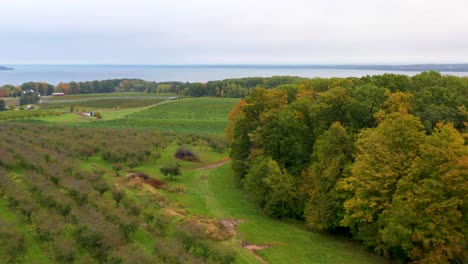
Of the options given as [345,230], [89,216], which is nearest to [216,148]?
[345,230]

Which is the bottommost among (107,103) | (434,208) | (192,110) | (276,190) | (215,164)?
(215,164)

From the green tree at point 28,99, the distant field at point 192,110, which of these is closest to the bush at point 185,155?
the distant field at point 192,110

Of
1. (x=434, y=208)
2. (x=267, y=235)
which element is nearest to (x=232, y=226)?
(x=267, y=235)

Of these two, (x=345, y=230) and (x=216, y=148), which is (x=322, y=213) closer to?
(x=345, y=230)

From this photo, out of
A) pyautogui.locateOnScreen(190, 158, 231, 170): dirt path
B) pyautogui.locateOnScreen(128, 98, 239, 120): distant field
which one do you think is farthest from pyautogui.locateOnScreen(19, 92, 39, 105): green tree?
pyautogui.locateOnScreen(190, 158, 231, 170): dirt path

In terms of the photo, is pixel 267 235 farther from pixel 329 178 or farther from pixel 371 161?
pixel 371 161

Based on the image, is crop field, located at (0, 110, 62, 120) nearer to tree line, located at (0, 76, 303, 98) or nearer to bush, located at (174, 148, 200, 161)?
tree line, located at (0, 76, 303, 98)
